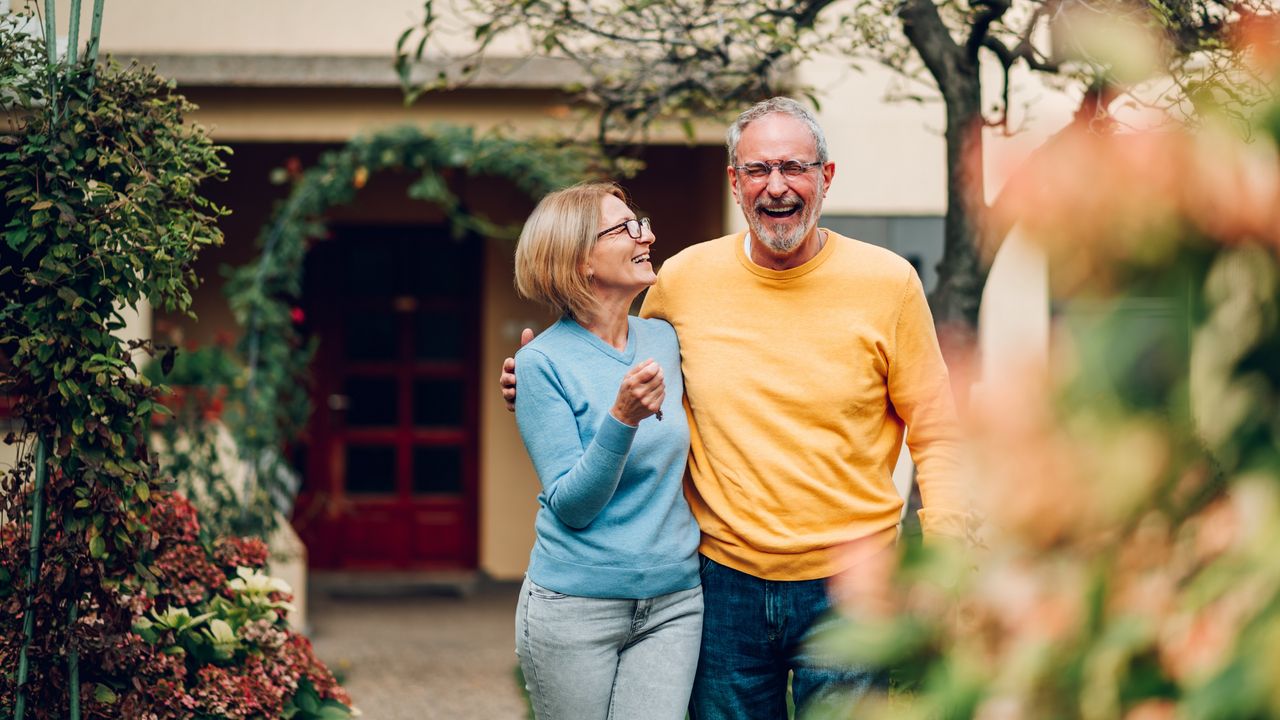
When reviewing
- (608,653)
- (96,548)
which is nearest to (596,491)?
(608,653)

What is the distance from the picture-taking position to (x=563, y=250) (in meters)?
2.81

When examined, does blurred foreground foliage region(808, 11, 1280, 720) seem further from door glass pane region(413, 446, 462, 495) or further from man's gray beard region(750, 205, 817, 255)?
door glass pane region(413, 446, 462, 495)

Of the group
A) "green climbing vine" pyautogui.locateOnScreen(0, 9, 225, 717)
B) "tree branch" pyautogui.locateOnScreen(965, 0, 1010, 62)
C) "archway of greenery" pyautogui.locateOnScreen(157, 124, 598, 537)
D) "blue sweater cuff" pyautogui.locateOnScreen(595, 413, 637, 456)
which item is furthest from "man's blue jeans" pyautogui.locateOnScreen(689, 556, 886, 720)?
"archway of greenery" pyautogui.locateOnScreen(157, 124, 598, 537)

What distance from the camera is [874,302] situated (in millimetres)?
2807

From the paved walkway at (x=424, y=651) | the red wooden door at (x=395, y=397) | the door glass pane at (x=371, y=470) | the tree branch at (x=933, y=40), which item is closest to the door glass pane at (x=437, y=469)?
the red wooden door at (x=395, y=397)

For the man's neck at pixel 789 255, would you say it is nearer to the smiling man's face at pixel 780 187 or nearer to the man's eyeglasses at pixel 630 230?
the smiling man's face at pixel 780 187

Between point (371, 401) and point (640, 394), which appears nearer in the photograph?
point (640, 394)

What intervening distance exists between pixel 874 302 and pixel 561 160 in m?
4.74

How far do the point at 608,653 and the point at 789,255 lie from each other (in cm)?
91

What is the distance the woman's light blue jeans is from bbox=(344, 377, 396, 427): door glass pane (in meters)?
7.51

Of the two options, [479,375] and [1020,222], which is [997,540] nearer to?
[1020,222]

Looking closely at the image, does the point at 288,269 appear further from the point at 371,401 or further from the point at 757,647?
the point at 757,647

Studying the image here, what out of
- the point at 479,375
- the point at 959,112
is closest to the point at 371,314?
the point at 479,375

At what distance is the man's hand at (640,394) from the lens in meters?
2.45
